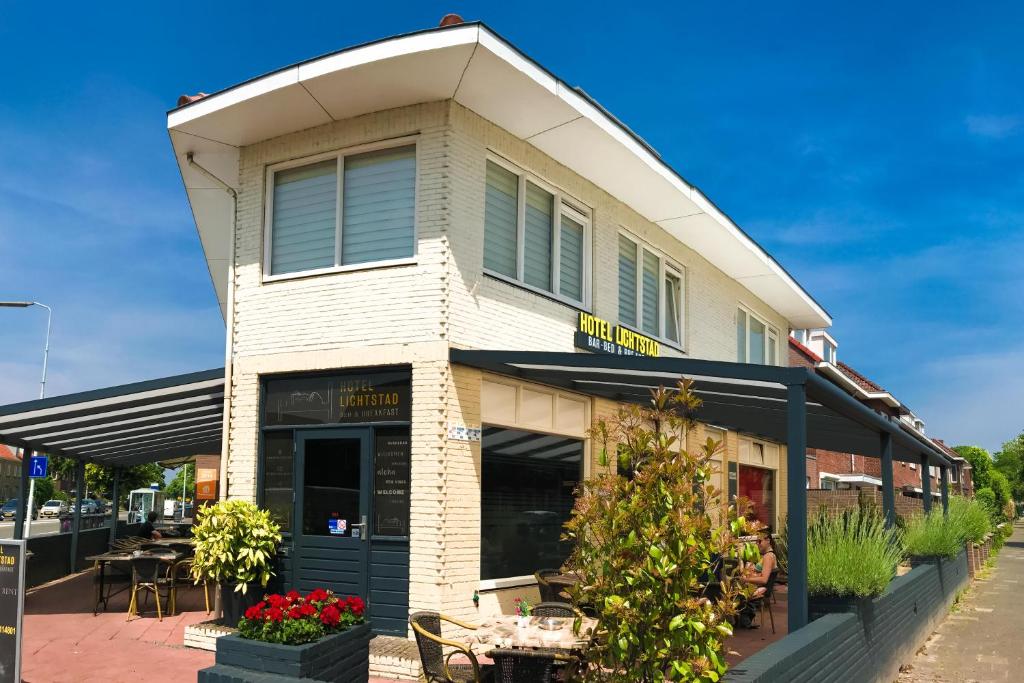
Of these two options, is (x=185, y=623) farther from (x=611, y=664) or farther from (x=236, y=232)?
(x=611, y=664)

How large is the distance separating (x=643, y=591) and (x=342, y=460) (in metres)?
6.24

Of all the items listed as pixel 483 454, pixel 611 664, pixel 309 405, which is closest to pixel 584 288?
pixel 483 454

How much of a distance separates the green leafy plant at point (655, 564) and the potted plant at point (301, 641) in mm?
2176

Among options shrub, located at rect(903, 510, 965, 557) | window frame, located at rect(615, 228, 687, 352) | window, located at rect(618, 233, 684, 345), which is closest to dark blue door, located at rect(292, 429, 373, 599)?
window frame, located at rect(615, 228, 687, 352)

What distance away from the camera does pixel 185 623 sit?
1167 cm

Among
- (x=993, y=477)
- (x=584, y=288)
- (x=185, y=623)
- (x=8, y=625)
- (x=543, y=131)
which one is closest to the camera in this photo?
(x=8, y=625)

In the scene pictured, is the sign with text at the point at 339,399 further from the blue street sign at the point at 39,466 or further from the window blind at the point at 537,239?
the blue street sign at the point at 39,466

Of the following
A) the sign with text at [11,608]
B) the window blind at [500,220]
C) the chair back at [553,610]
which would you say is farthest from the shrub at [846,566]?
the sign with text at [11,608]

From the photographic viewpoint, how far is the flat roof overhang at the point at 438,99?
913cm

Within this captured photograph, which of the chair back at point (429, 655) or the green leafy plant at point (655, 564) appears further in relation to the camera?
the chair back at point (429, 655)

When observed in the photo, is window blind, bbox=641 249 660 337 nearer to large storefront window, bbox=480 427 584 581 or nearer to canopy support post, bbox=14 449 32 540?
large storefront window, bbox=480 427 584 581

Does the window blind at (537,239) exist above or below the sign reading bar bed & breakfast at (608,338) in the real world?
above

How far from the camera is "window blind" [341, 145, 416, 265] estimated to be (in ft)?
33.7

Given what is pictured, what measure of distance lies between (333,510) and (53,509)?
82.1 metres
